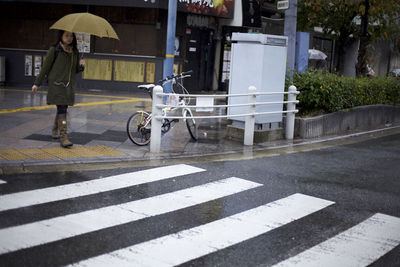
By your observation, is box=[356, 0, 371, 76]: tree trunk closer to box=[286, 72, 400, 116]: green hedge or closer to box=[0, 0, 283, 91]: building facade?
box=[286, 72, 400, 116]: green hedge

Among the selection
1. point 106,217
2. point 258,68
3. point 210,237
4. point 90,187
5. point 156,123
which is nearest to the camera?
point 210,237

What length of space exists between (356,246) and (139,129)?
17.0ft

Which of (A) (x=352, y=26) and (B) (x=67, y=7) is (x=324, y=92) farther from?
(B) (x=67, y=7)

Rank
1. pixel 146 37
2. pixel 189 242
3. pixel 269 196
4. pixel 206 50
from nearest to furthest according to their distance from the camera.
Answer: pixel 189 242, pixel 269 196, pixel 146 37, pixel 206 50

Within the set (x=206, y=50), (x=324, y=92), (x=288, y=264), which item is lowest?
(x=288, y=264)

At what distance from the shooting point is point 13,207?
18.2 ft

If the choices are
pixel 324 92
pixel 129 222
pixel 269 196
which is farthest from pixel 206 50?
pixel 129 222

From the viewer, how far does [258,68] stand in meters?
10.6

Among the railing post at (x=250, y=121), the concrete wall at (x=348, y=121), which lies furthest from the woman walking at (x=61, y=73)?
the concrete wall at (x=348, y=121)

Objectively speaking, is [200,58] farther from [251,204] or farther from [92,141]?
[251,204]

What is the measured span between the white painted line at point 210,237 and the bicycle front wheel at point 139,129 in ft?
11.9

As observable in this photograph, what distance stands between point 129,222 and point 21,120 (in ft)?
21.4

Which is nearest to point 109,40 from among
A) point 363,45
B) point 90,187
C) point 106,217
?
point 363,45

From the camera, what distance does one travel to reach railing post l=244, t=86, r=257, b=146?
10.1 meters
